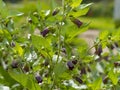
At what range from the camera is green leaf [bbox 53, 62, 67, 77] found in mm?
1085

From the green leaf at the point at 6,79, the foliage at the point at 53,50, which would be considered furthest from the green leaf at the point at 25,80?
the green leaf at the point at 6,79

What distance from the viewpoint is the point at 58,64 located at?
109 cm

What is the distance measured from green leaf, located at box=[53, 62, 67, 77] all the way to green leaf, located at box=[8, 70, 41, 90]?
0.06 m

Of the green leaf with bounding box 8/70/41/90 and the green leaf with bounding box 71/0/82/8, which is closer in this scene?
the green leaf with bounding box 8/70/41/90

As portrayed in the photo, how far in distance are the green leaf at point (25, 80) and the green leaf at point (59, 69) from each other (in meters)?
0.06

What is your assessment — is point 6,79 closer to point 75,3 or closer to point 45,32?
point 45,32

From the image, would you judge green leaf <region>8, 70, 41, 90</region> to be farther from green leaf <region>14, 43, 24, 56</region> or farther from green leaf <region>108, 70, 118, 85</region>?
green leaf <region>108, 70, 118, 85</region>

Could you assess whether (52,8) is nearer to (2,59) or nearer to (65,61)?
(65,61)

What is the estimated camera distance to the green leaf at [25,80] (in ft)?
3.34

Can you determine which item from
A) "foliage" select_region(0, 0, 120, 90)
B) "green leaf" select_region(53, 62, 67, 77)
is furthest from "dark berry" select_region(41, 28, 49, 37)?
"green leaf" select_region(53, 62, 67, 77)

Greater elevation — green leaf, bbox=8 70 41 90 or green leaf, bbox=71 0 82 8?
green leaf, bbox=71 0 82 8

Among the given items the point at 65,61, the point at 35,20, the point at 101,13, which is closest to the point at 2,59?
the point at 35,20

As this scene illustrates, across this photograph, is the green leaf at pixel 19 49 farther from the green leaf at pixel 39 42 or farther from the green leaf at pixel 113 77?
the green leaf at pixel 113 77

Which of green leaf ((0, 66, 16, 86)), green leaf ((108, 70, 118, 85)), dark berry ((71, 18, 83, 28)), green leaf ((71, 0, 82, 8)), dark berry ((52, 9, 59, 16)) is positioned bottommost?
green leaf ((108, 70, 118, 85))
